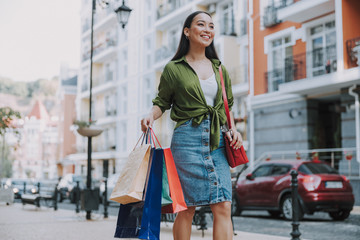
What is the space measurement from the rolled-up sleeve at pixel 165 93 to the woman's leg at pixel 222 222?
0.79 metres

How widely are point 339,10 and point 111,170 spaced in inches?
1025

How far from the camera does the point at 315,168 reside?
11859mm

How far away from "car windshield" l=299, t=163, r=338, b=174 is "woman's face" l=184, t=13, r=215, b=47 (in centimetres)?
855

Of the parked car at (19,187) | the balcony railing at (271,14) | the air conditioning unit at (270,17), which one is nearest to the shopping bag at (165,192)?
the parked car at (19,187)

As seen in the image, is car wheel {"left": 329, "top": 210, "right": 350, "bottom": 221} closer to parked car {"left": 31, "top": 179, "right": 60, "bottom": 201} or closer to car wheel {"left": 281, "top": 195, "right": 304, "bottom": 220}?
car wheel {"left": 281, "top": 195, "right": 304, "bottom": 220}

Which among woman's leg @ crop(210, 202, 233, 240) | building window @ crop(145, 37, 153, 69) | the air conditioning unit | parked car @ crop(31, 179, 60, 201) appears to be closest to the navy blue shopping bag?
woman's leg @ crop(210, 202, 233, 240)

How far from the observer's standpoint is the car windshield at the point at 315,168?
38.5 ft

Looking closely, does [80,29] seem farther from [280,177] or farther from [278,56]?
[280,177]

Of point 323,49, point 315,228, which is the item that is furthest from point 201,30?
point 323,49

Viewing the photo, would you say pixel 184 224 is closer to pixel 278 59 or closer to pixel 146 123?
pixel 146 123

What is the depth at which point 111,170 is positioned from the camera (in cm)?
4050

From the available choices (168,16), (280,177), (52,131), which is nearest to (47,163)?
(52,131)

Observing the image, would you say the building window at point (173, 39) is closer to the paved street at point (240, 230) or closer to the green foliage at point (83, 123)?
the green foliage at point (83, 123)

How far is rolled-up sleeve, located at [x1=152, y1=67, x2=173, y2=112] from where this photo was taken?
3.66m
